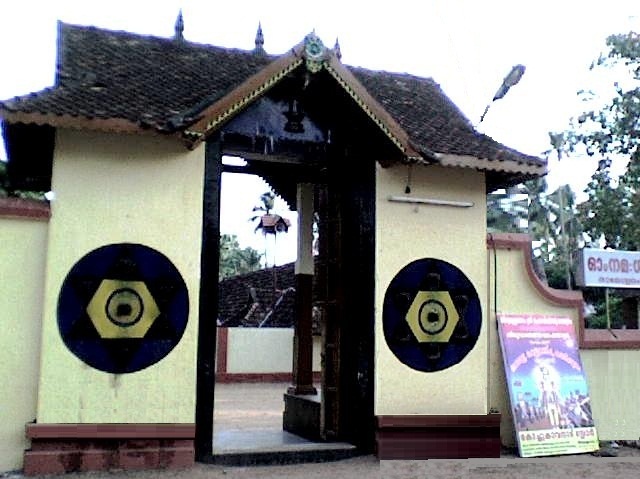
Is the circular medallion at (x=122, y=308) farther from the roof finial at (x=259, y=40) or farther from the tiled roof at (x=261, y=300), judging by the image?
the tiled roof at (x=261, y=300)

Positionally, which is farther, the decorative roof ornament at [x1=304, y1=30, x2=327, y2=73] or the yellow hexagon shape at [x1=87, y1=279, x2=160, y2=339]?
the decorative roof ornament at [x1=304, y1=30, x2=327, y2=73]

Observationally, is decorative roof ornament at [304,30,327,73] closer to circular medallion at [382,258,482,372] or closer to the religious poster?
circular medallion at [382,258,482,372]

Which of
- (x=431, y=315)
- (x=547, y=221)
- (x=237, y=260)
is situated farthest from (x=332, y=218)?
(x=237, y=260)

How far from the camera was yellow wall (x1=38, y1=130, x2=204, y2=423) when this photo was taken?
748cm

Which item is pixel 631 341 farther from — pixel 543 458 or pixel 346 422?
pixel 346 422

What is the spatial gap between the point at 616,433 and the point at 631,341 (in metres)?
1.28

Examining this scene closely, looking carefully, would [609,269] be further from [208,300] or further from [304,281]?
[208,300]

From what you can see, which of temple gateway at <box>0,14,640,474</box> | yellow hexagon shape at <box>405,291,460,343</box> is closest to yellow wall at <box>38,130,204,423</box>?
temple gateway at <box>0,14,640,474</box>

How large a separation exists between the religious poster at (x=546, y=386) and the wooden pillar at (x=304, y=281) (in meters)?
2.95

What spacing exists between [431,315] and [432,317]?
0.03 meters

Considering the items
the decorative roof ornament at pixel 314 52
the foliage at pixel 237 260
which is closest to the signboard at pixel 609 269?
the decorative roof ornament at pixel 314 52

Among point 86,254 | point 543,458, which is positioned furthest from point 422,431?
point 86,254

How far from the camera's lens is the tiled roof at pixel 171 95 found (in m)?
7.61

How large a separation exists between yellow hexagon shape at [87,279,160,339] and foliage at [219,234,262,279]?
143 ft
